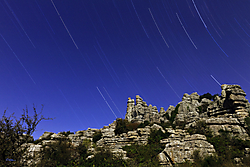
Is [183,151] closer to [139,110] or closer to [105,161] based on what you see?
[105,161]

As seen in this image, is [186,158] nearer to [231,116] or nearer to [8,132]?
[8,132]

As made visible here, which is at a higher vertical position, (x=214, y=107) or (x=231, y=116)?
(x=214, y=107)

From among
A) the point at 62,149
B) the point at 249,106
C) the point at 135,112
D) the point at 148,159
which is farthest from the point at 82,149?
the point at 135,112

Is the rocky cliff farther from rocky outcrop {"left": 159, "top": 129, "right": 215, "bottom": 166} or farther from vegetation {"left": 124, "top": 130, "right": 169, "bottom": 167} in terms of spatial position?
vegetation {"left": 124, "top": 130, "right": 169, "bottom": 167}

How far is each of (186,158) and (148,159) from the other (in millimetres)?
4899

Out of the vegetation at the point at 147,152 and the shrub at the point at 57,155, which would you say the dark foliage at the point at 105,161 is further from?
the shrub at the point at 57,155

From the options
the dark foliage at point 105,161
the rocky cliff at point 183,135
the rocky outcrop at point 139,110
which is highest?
the rocky outcrop at point 139,110

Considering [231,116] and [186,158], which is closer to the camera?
[186,158]

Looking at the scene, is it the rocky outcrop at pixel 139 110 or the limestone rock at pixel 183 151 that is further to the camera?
the rocky outcrop at pixel 139 110

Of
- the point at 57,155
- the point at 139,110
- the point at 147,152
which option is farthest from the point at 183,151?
the point at 139,110

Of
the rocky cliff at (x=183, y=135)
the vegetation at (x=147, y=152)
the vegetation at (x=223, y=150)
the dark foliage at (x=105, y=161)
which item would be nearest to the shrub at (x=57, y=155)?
the rocky cliff at (x=183, y=135)

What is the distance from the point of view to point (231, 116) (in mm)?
32031

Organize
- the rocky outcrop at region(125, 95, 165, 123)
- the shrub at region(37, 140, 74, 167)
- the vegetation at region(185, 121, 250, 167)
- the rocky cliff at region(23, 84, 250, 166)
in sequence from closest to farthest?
the vegetation at region(185, 121, 250, 167)
the shrub at region(37, 140, 74, 167)
the rocky cliff at region(23, 84, 250, 166)
the rocky outcrop at region(125, 95, 165, 123)

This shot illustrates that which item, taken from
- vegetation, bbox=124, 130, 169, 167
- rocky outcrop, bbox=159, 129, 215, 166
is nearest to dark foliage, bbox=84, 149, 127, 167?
vegetation, bbox=124, 130, 169, 167
